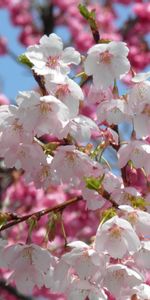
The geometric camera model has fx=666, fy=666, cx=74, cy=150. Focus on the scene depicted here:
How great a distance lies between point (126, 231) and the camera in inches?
76.1

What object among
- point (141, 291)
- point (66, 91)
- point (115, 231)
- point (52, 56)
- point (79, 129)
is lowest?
point (141, 291)

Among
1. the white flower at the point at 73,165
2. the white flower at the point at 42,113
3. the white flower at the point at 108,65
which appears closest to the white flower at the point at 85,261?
the white flower at the point at 73,165

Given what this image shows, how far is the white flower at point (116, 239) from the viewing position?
192 centimetres

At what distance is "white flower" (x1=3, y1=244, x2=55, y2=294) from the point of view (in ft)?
6.97

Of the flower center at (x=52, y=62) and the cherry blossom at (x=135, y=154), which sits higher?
the flower center at (x=52, y=62)

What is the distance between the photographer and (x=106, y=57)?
222cm

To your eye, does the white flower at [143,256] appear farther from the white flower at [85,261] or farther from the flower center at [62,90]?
the flower center at [62,90]

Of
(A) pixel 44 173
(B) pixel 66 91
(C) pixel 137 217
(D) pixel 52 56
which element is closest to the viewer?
(C) pixel 137 217

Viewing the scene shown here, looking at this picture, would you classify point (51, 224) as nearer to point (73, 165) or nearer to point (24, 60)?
point (73, 165)

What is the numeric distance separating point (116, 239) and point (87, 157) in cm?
30

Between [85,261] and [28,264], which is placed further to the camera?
[28,264]

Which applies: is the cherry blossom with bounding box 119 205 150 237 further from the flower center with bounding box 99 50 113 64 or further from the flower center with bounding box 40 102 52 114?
the flower center with bounding box 99 50 113 64

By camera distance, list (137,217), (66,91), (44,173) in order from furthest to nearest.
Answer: (44,173), (66,91), (137,217)

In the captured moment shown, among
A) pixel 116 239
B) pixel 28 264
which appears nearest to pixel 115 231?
pixel 116 239
